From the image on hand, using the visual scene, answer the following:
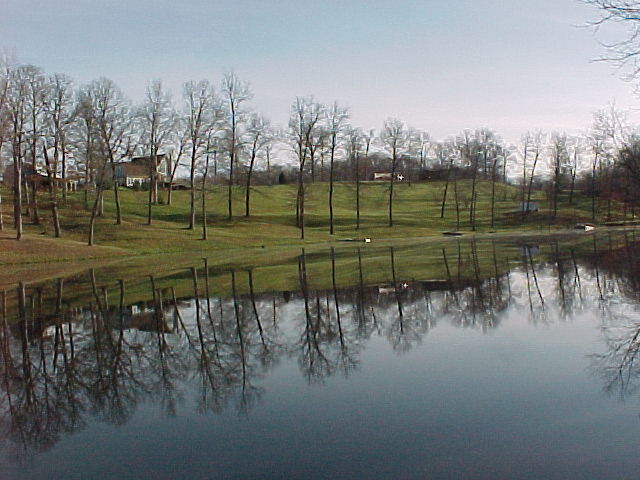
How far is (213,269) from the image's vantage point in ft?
107

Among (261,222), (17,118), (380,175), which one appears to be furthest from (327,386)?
(380,175)

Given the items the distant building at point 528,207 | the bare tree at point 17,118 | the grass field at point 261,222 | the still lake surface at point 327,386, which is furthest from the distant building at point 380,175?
the still lake surface at point 327,386

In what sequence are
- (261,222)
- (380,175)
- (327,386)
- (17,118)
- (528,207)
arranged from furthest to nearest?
(380,175) < (528,207) < (261,222) < (17,118) < (327,386)

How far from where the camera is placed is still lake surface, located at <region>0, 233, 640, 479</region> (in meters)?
6.85

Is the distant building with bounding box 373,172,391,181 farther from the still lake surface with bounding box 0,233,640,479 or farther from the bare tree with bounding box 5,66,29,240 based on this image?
the still lake surface with bounding box 0,233,640,479

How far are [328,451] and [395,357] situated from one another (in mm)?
4747

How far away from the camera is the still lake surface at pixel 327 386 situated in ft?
22.5

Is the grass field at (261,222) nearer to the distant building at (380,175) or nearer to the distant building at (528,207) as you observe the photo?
the distant building at (528,207)

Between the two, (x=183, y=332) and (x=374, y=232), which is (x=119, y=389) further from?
(x=374, y=232)

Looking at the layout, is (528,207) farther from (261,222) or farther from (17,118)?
(17,118)

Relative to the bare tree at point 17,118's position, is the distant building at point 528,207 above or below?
below

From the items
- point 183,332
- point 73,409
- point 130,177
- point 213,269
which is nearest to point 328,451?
point 73,409

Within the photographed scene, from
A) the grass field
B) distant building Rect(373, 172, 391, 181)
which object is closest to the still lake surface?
the grass field

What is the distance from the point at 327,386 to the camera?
32.0 ft
